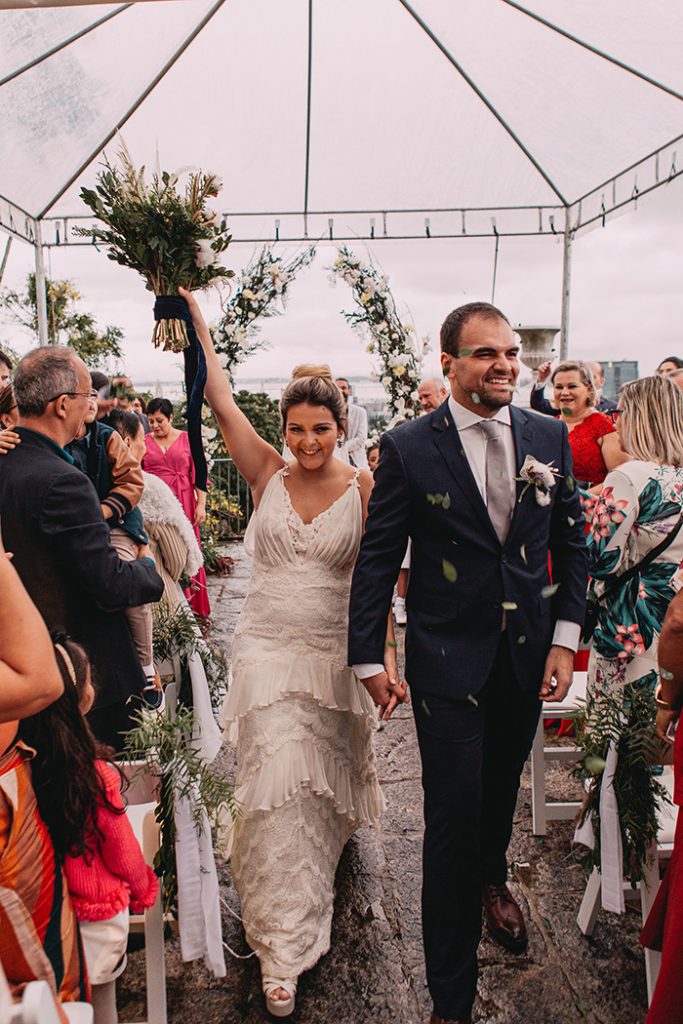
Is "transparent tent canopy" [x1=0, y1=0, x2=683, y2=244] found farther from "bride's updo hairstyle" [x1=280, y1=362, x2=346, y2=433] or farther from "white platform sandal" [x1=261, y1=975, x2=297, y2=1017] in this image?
"white platform sandal" [x1=261, y1=975, x2=297, y2=1017]

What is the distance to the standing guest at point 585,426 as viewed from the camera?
4.85m

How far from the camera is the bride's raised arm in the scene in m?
3.10

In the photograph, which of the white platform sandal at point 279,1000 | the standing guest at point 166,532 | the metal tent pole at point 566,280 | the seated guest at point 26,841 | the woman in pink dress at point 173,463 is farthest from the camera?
the metal tent pole at point 566,280

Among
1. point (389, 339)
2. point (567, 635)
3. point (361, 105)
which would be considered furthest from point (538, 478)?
point (361, 105)

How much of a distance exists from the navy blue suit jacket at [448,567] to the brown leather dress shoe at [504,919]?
37.0 inches

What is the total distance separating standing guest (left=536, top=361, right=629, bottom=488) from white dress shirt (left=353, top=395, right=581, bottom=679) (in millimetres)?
2182

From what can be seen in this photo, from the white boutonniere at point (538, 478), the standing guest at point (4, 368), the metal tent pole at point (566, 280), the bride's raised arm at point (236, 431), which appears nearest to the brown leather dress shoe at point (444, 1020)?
the white boutonniere at point (538, 478)

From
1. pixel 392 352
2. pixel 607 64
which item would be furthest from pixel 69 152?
pixel 607 64

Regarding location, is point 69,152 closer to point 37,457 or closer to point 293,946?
point 37,457

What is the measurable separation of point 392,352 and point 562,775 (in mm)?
4104

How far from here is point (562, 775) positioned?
434cm

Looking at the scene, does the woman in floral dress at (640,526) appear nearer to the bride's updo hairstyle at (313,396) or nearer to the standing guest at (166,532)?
the bride's updo hairstyle at (313,396)

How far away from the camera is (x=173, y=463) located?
6801 millimetres

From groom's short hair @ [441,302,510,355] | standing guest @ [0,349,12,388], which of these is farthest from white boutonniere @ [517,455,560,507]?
standing guest @ [0,349,12,388]
